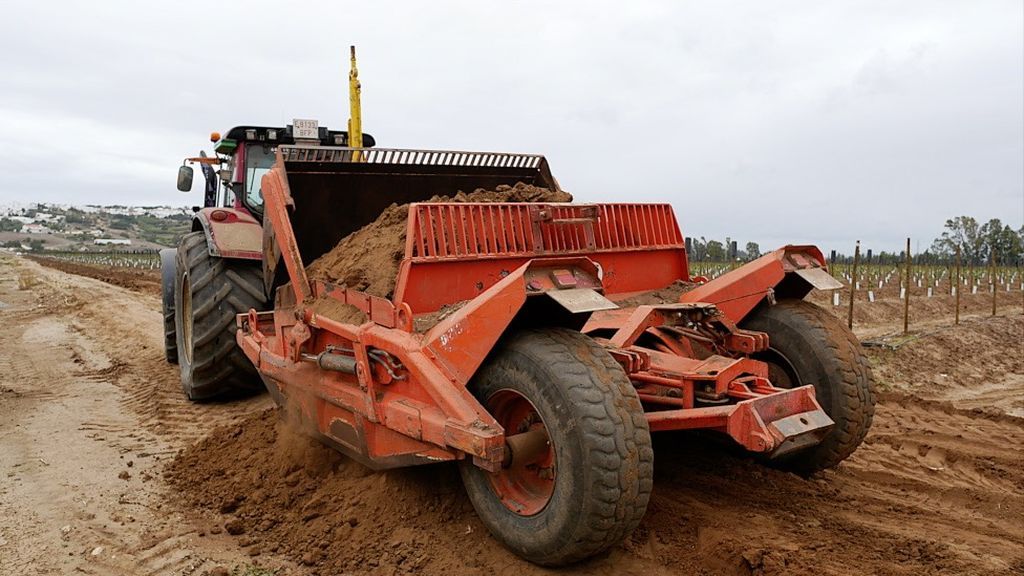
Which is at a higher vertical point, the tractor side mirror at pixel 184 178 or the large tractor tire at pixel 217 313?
the tractor side mirror at pixel 184 178

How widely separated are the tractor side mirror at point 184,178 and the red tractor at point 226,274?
0.94 meters

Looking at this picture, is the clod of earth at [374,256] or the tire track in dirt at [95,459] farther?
the clod of earth at [374,256]

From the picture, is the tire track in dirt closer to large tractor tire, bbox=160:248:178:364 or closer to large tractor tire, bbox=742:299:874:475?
large tractor tire, bbox=160:248:178:364

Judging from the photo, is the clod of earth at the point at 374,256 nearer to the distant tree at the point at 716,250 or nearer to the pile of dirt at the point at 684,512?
the pile of dirt at the point at 684,512

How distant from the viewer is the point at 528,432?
310 cm

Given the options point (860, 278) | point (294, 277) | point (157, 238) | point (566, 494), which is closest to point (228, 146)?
point (294, 277)

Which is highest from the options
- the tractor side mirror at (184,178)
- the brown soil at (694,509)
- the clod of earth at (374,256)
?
the tractor side mirror at (184,178)

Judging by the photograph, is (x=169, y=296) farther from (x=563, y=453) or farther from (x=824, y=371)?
(x=824, y=371)

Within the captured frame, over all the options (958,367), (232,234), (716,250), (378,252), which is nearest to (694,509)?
(378,252)

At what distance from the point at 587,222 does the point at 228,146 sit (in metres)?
4.22

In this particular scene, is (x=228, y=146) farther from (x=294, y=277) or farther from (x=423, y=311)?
(x=423, y=311)

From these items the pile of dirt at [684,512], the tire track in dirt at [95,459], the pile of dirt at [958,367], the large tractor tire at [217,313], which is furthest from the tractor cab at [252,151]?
the pile of dirt at [958,367]

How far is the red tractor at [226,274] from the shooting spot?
5789mm

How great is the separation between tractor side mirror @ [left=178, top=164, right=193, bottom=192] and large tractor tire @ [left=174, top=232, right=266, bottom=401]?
173cm
